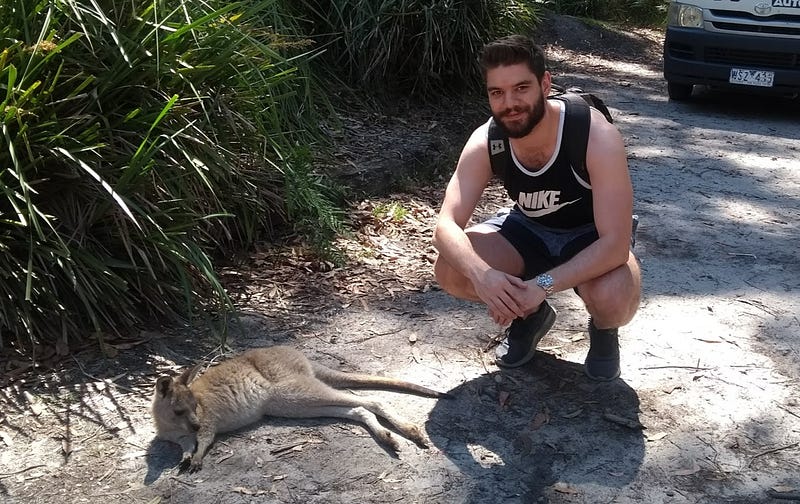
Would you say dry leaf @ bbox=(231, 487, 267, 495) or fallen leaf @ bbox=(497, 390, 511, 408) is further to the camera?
fallen leaf @ bbox=(497, 390, 511, 408)

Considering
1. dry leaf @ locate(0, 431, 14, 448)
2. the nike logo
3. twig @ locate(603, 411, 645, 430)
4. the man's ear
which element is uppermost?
the man's ear

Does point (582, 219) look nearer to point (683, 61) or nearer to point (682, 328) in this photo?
point (682, 328)

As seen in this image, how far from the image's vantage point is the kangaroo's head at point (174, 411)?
3.56 metres

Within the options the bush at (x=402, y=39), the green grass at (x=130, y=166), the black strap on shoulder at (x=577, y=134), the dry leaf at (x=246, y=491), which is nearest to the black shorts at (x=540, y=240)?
the black strap on shoulder at (x=577, y=134)

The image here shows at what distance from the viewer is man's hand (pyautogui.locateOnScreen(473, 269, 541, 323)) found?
350 cm

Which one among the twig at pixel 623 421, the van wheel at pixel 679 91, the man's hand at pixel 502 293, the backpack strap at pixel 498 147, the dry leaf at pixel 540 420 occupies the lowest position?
the dry leaf at pixel 540 420

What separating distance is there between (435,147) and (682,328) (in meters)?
3.26

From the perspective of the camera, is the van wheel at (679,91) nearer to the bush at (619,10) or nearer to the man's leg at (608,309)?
the bush at (619,10)

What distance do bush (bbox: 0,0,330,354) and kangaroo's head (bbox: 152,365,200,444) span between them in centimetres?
65

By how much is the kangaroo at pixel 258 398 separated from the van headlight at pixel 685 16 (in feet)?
22.1

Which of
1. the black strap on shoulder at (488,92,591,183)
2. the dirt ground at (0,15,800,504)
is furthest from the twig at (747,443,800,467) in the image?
the black strap on shoulder at (488,92,591,183)

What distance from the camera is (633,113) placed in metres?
9.49

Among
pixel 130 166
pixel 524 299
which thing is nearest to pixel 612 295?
pixel 524 299

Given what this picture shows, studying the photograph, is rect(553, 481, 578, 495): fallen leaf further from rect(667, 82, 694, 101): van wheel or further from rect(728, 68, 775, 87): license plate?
rect(667, 82, 694, 101): van wheel
